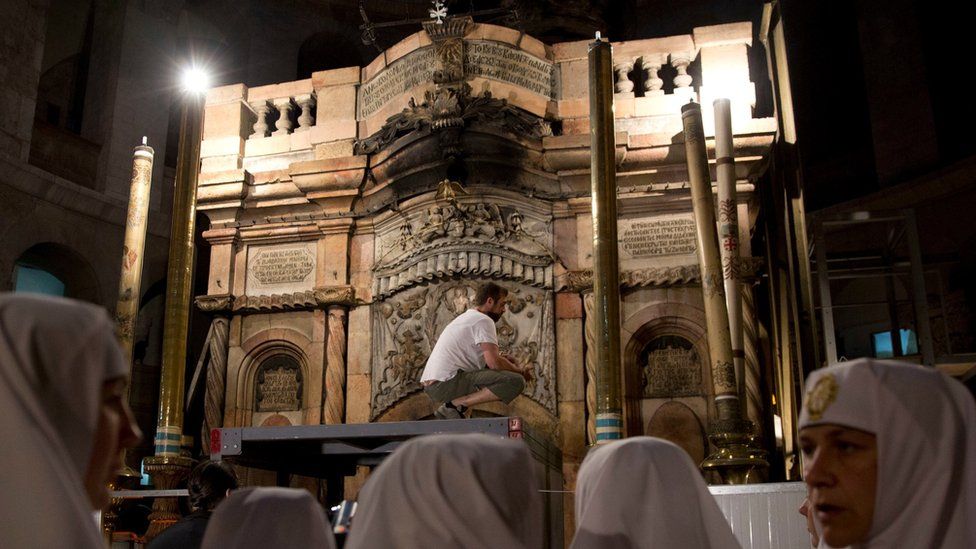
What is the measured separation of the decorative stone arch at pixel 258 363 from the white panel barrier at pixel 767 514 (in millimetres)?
5425

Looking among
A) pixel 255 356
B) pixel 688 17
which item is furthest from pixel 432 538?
pixel 688 17

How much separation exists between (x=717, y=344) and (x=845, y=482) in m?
5.36

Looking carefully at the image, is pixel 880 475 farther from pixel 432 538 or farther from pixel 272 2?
pixel 272 2

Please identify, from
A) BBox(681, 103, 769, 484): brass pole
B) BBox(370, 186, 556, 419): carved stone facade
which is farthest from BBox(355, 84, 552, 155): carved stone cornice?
BBox(681, 103, 769, 484): brass pole

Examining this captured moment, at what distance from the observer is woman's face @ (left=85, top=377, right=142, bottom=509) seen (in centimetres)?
174

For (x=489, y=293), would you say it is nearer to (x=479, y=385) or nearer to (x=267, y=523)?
(x=479, y=385)

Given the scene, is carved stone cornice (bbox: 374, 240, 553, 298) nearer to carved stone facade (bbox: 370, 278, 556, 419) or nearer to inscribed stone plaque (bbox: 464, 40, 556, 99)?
carved stone facade (bbox: 370, 278, 556, 419)

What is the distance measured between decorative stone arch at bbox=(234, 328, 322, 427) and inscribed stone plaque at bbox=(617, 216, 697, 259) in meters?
3.74

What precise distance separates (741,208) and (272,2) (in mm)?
10090

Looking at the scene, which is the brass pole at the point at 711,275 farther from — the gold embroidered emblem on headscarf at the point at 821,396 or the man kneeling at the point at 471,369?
the gold embroidered emblem on headscarf at the point at 821,396

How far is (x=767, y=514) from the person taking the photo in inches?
233

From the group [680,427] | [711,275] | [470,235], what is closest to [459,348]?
[711,275]

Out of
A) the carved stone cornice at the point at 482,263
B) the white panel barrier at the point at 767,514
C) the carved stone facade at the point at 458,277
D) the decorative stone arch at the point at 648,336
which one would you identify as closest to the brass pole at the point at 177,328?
the carved stone facade at the point at 458,277

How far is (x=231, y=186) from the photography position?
34.9ft
